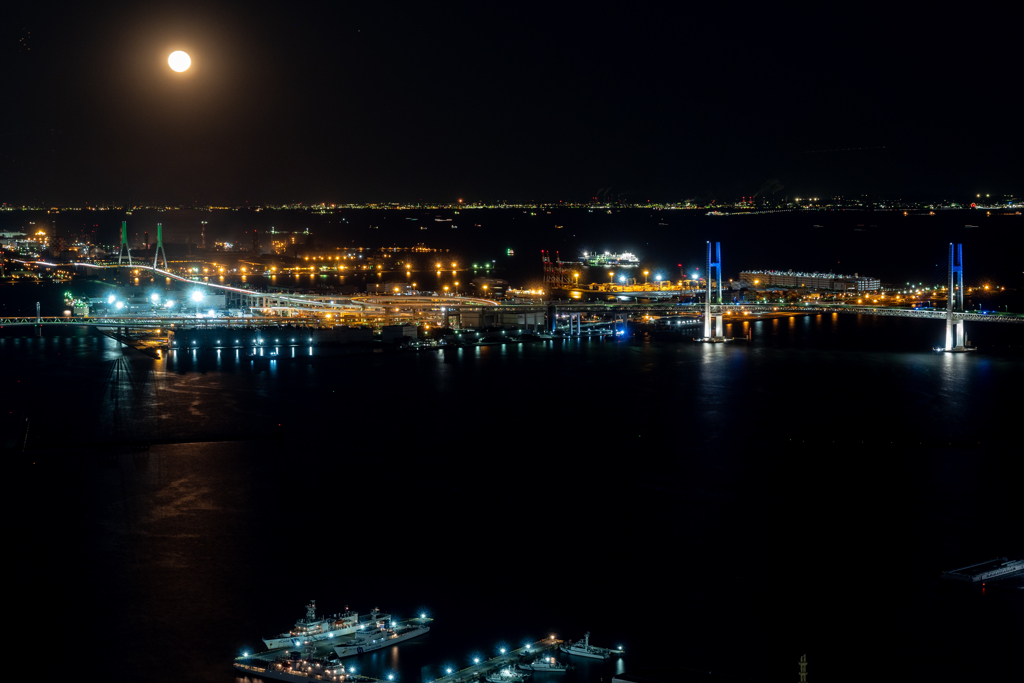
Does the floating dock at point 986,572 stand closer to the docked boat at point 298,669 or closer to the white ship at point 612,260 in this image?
the docked boat at point 298,669

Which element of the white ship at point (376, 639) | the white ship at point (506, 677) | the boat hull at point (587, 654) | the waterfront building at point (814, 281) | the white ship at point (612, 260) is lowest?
the white ship at point (506, 677)

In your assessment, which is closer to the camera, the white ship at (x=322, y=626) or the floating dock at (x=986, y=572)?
the white ship at (x=322, y=626)

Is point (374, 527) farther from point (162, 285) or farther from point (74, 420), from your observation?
point (162, 285)

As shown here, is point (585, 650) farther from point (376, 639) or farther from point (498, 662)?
point (376, 639)

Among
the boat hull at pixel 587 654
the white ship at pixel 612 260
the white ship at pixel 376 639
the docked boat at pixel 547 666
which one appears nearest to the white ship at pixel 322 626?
the white ship at pixel 376 639

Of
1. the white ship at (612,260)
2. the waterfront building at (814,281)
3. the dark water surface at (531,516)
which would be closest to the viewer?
the dark water surface at (531,516)

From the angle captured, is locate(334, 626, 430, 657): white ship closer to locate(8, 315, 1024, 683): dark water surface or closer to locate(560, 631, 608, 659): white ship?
locate(8, 315, 1024, 683): dark water surface
